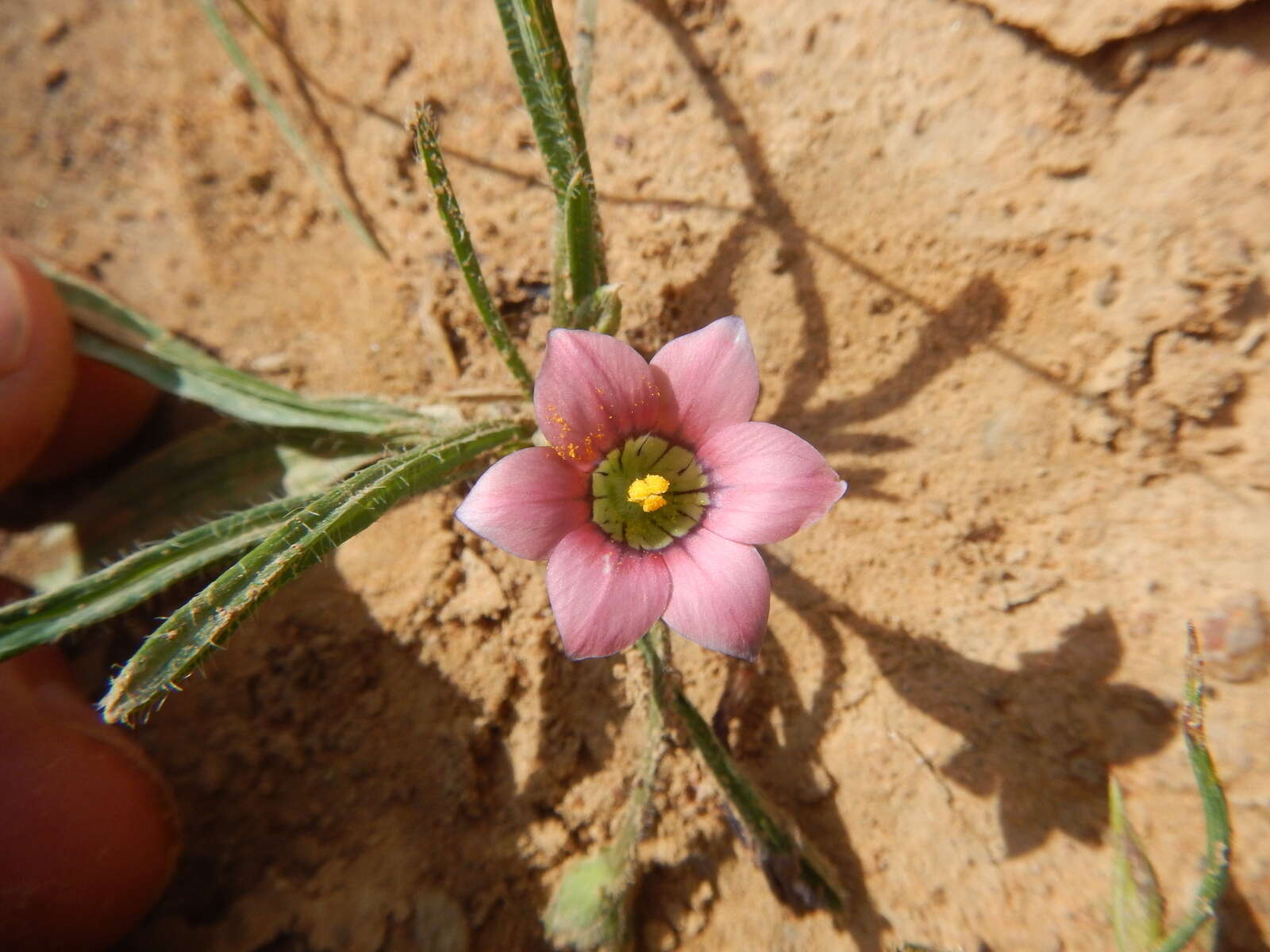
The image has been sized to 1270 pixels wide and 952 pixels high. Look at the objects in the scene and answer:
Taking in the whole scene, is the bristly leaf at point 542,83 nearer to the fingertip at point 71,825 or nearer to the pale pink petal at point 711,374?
the pale pink petal at point 711,374

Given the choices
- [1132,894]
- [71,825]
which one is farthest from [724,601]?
[71,825]

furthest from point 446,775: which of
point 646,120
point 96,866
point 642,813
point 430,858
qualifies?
point 646,120

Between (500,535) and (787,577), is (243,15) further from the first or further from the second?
(787,577)

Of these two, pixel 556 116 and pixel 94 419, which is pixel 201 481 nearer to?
pixel 94 419

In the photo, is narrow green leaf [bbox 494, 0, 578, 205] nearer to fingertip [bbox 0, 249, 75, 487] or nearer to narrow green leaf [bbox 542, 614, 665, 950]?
narrow green leaf [bbox 542, 614, 665, 950]

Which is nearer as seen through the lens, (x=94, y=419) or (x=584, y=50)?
(x=584, y=50)

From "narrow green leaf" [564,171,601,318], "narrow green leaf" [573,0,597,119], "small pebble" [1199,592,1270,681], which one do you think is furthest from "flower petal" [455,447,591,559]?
"small pebble" [1199,592,1270,681]
